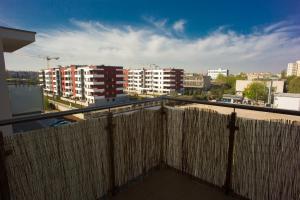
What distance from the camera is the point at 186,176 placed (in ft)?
7.90

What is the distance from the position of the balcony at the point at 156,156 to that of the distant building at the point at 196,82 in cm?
4234

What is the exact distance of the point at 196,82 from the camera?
148ft

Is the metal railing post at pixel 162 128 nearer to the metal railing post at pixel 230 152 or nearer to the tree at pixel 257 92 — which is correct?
the metal railing post at pixel 230 152

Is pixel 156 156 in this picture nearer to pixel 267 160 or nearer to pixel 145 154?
pixel 145 154

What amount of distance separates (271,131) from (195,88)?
145 ft

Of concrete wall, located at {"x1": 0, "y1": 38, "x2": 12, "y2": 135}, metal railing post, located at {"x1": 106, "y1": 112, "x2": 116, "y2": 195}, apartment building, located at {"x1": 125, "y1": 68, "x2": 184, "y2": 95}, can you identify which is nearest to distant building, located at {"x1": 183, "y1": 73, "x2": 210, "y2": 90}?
apartment building, located at {"x1": 125, "y1": 68, "x2": 184, "y2": 95}

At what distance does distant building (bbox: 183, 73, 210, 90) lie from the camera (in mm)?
44438

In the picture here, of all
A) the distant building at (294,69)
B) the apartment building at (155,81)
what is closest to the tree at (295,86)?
the apartment building at (155,81)

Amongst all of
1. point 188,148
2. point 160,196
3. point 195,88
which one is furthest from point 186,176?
point 195,88

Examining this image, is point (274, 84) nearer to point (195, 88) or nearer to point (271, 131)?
point (195, 88)

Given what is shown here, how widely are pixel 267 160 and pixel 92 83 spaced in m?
26.3

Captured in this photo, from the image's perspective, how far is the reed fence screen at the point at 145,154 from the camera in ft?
4.86

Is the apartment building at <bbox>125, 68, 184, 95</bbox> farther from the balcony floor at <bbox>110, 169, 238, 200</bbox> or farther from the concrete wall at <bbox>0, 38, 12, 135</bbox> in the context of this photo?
the balcony floor at <bbox>110, 169, 238, 200</bbox>

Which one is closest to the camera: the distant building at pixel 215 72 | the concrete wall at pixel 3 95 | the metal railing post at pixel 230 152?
the metal railing post at pixel 230 152
